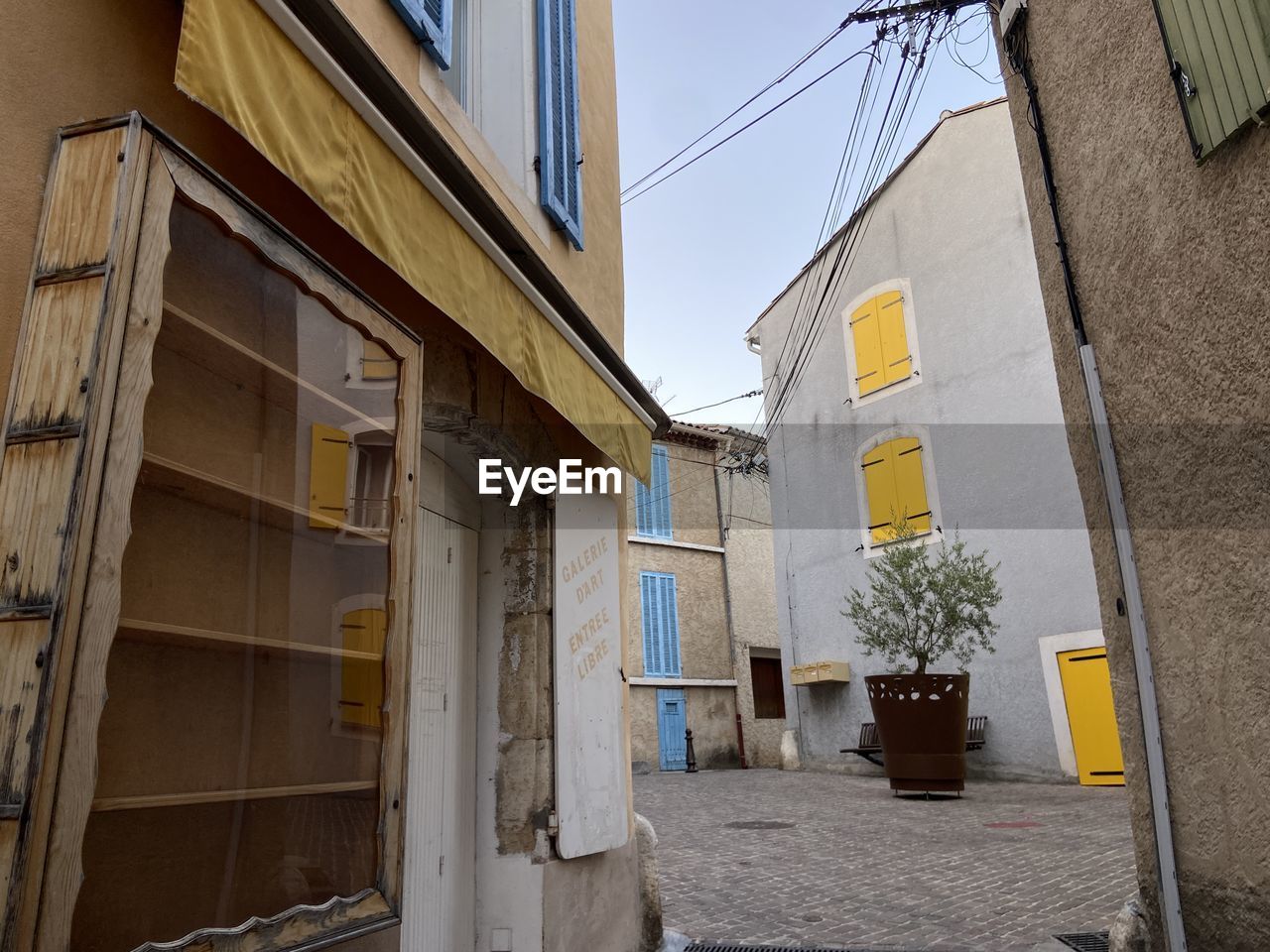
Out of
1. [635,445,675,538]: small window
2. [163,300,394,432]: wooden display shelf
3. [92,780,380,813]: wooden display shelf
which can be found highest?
[635,445,675,538]: small window

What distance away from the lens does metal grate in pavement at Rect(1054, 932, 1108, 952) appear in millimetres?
3457

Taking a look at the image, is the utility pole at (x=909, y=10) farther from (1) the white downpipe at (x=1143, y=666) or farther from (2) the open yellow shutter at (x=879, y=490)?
(2) the open yellow shutter at (x=879, y=490)

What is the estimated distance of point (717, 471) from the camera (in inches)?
762

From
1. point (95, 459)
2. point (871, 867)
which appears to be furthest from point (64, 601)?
point (871, 867)

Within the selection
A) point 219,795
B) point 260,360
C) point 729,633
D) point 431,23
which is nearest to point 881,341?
point 729,633

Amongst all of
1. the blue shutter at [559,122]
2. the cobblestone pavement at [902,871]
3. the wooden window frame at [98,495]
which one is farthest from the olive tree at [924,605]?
the wooden window frame at [98,495]

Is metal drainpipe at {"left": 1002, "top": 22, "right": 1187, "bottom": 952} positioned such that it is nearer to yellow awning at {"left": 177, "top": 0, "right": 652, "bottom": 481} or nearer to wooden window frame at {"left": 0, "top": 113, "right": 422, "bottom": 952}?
yellow awning at {"left": 177, "top": 0, "right": 652, "bottom": 481}

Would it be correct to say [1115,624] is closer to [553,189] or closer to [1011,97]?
[1011,97]

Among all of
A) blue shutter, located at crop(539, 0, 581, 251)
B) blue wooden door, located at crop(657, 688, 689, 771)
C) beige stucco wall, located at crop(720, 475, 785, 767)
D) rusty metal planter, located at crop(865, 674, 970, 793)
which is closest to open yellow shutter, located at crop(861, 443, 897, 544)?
rusty metal planter, located at crop(865, 674, 970, 793)

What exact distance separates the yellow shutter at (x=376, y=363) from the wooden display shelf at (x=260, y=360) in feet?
0.39

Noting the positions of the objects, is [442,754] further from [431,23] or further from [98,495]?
[431,23]

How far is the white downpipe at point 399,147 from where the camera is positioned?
200 cm

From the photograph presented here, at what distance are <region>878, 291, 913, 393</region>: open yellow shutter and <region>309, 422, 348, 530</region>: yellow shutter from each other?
11.7m

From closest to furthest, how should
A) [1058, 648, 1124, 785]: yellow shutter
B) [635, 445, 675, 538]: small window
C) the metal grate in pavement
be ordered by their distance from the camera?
the metal grate in pavement
[1058, 648, 1124, 785]: yellow shutter
[635, 445, 675, 538]: small window
